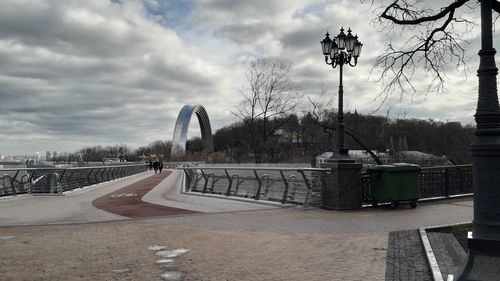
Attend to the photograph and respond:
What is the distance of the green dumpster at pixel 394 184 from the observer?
14.6 meters

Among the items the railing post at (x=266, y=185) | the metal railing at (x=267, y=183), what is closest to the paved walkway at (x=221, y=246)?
the metal railing at (x=267, y=183)

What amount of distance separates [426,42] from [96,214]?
→ 9852mm

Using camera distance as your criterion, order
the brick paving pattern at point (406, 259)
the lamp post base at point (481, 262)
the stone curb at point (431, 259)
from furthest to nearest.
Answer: the brick paving pattern at point (406, 259)
the stone curb at point (431, 259)
the lamp post base at point (481, 262)

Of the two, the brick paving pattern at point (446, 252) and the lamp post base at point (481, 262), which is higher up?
the lamp post base at point (481, 262)

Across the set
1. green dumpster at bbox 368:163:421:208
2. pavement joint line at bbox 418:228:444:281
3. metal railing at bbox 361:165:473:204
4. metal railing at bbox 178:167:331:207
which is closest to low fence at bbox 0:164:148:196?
metal railing at bbox 178:167:331:207

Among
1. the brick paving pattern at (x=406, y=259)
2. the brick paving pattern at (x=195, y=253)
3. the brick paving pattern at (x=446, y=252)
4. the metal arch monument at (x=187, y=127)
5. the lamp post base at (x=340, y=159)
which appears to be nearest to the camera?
the brick paving pattern at (x=406, y=259)

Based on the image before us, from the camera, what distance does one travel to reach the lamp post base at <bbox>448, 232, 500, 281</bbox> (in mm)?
4852

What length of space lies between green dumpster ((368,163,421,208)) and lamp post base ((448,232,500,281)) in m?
9.64

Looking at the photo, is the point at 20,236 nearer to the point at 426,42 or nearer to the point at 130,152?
the point at 426,42

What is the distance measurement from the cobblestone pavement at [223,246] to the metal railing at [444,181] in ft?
10.5

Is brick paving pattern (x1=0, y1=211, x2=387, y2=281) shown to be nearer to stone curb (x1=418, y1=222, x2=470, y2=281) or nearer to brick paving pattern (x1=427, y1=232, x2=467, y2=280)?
stone curb (x1=418, y1=222, x2=470, y2=281)

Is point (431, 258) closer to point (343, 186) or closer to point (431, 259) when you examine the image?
point (431, 259)

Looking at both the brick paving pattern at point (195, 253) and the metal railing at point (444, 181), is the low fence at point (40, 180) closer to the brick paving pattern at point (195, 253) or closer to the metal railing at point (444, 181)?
the brick paving pattern at point (195, 253)

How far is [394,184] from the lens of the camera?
14.6 meters
